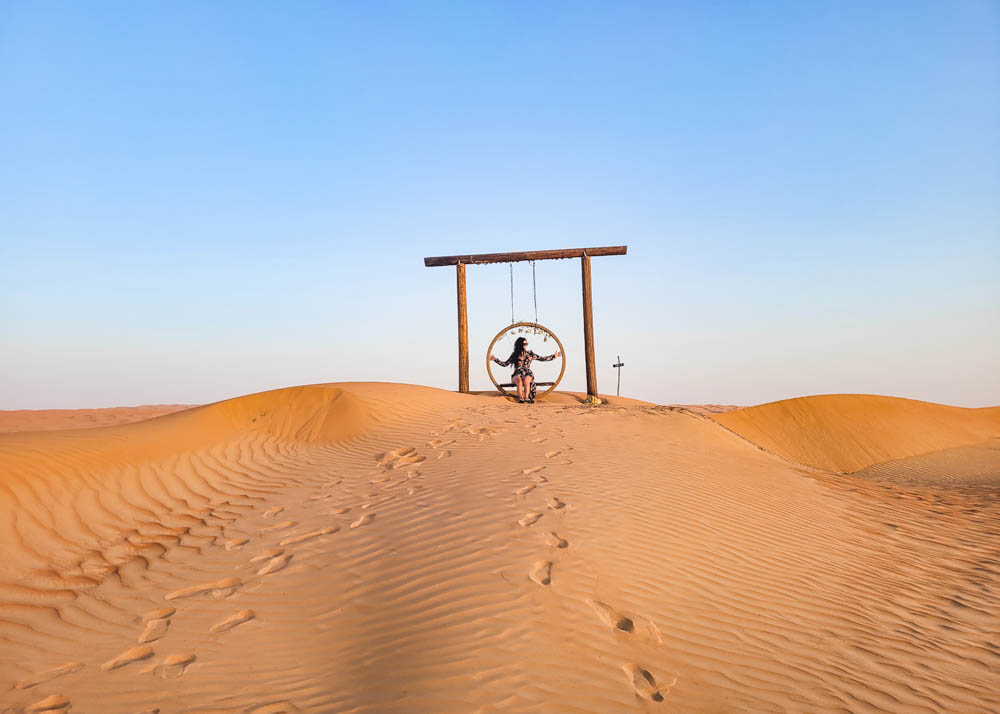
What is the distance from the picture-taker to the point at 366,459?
995 cm

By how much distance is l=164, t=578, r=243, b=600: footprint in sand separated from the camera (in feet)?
18.3

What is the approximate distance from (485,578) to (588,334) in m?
12.0

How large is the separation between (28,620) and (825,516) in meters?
9.34

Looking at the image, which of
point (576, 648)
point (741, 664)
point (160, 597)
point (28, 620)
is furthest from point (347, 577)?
point (741, 664)

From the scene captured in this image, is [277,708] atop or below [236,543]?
below

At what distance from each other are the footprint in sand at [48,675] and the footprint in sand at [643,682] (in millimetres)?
4124

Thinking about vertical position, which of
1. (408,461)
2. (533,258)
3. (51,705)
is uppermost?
(533,258)

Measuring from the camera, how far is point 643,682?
3756 millimetres

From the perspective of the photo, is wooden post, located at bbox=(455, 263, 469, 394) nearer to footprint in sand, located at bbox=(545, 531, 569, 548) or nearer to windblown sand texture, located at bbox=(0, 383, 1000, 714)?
windblown sand texture, located at bbox=(0, 383, 1000, 714)

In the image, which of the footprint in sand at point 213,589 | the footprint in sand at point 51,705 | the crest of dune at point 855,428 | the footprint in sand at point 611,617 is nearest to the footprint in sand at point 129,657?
the footprint in sand at point 51,705

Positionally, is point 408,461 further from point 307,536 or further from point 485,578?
point 485,578

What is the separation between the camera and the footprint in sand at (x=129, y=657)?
173 inches

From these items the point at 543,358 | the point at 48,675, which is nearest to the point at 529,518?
the point at 48,675

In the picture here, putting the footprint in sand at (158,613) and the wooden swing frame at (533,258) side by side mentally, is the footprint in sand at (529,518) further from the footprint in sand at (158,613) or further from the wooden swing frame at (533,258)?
the wooden swing frame at (533,258)
